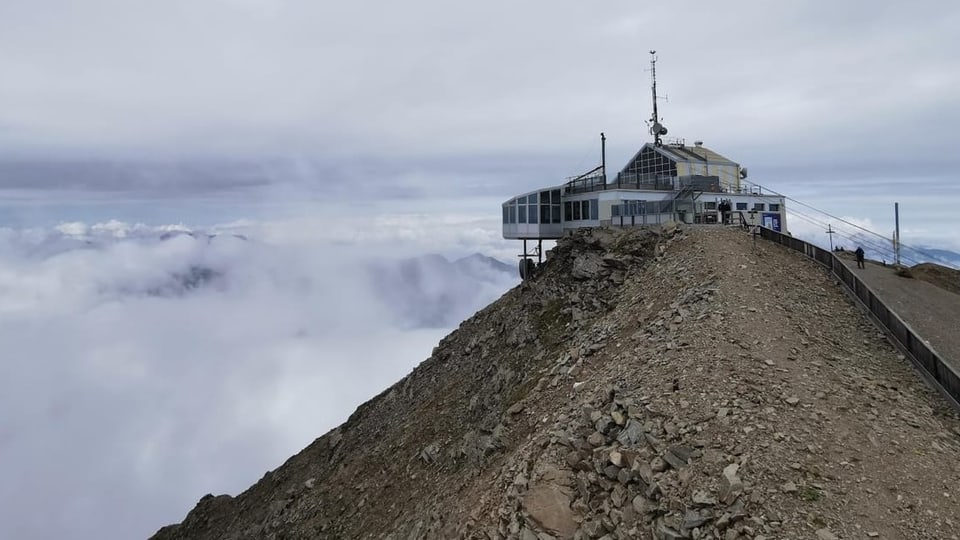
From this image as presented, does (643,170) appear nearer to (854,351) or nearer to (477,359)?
(477,359)

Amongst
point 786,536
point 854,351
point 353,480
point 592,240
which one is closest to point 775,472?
point 786,536

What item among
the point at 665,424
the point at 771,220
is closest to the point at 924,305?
the point at 665,424

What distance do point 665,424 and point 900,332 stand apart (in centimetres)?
1079

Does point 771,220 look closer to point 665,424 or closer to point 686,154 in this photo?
point 686,154

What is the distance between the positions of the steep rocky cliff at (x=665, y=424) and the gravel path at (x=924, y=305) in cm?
246

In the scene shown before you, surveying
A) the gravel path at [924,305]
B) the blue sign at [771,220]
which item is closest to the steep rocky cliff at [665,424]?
the gravel path at [924,305]

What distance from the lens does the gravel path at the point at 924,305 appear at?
70.3 feet

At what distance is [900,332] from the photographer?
65.6 ft

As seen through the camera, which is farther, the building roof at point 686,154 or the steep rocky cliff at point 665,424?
the building roof at point 686,154

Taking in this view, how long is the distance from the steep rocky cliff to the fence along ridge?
429 millimetres

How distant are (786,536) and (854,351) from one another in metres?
11.0

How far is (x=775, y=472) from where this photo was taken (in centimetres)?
1342

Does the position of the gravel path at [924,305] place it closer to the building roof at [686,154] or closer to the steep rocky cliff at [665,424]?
the steep rocky cliff at [665,424]

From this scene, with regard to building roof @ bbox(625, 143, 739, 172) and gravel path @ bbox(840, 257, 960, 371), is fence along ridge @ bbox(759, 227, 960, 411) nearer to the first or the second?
gravel path @ bbox(840, 257, 960, 371)
